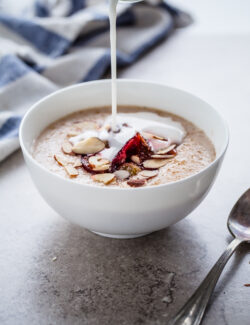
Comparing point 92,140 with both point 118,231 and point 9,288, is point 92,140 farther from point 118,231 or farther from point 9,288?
point 9,288

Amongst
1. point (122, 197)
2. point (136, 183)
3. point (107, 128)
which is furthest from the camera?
point (107, 128)

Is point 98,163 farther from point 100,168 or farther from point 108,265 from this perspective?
point 108,265

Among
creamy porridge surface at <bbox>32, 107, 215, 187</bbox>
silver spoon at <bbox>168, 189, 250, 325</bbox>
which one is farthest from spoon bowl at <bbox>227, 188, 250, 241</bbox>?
creamy porridge surface at <bbox>32, 107, 215, 187</bbox>

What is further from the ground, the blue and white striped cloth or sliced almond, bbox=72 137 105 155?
sliced almond, bbox=72 137 105 155

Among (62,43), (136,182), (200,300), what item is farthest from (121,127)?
(62,43)

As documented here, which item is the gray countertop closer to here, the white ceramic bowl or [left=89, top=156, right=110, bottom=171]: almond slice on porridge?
the white ceramic bowl

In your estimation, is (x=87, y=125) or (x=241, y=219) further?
(x=87, y=125)

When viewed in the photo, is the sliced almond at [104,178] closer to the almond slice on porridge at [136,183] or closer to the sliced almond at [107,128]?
the almond slice on porridge at [136,183]
